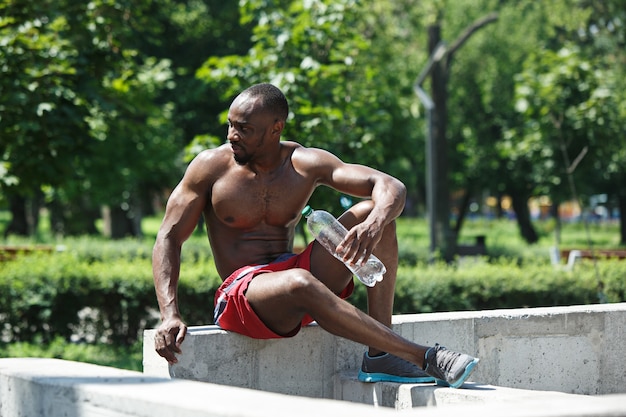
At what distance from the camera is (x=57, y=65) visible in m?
9.05

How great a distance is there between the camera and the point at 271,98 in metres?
5.04

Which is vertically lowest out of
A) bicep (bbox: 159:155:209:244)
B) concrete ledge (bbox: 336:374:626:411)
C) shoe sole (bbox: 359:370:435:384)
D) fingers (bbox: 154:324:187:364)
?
concrete ledge (bbox: 336:374:626:411)

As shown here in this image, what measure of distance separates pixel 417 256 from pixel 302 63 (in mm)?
5486

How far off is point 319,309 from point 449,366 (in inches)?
24.4

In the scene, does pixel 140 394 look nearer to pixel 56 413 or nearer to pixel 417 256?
pixel 56 413

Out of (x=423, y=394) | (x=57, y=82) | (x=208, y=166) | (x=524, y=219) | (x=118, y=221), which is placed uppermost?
(x=524, y=219)

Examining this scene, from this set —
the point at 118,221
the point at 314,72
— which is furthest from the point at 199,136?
the point at 118,221

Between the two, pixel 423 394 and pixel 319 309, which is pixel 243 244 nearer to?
pixel 319 309

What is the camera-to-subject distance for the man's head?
5.00 m

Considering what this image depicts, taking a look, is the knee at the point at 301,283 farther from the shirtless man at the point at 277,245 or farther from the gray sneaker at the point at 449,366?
the gray sneaker at the point at 449,366

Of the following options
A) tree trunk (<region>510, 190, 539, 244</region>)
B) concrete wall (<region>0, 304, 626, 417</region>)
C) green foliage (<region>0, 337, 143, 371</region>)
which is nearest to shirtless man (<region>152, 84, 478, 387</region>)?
concrete wall (<region>0, 304, 626, 417</region>)

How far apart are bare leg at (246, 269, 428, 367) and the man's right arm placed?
0.38m

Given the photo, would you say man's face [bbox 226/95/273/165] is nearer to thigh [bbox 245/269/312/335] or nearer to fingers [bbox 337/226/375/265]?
thigh [bbox 245/269/312/335]

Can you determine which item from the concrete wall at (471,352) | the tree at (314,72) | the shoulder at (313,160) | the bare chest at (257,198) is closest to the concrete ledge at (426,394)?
the concrete wall at (471,352)
